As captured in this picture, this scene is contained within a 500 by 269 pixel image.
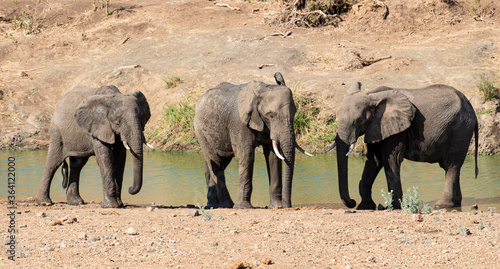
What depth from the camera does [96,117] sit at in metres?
10.3

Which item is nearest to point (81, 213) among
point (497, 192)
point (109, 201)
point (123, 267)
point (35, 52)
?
point (109, 201)

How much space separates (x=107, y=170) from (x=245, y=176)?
7.15ft

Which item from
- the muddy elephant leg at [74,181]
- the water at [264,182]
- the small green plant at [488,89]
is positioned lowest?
the water at [264,182]

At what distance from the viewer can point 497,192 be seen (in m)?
11.8

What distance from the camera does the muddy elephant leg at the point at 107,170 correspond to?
10.3 meters

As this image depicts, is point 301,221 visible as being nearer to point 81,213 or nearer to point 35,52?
point 81,213

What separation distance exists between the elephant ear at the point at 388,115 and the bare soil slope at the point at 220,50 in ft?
23.6

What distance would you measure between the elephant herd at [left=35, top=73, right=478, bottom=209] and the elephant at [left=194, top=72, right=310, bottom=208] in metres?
0.02

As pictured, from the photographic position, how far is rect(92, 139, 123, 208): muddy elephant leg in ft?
33.9

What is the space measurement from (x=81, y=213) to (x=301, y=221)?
3402 mm

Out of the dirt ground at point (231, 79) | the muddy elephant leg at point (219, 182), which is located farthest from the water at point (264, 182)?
the dirt ground at point (231, 79)

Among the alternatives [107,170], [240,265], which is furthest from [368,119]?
[240,265]

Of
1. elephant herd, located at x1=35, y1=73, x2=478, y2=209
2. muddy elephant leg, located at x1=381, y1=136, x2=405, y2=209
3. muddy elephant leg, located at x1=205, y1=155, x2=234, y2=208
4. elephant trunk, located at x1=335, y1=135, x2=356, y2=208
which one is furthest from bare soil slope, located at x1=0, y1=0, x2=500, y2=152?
elephant trunk, located at x1=335, y1=135, x2=356, y2=208

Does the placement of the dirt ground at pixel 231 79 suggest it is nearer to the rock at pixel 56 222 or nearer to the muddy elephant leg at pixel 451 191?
the rock at pixel 56 222
